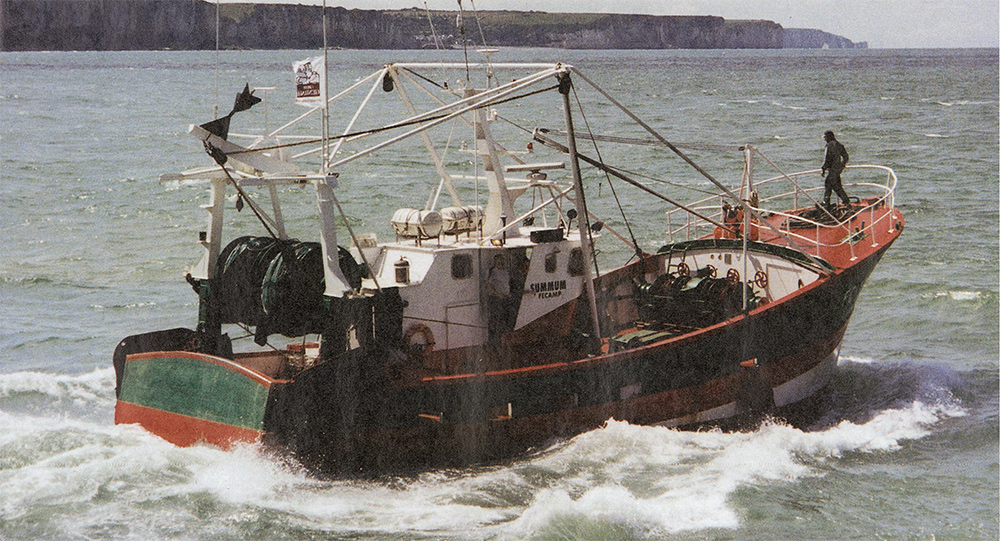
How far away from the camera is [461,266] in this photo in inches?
669

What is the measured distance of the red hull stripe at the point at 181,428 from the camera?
51.5 feet

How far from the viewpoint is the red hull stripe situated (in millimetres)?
15703

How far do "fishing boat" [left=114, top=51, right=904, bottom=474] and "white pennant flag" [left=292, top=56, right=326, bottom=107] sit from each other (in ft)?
0.59

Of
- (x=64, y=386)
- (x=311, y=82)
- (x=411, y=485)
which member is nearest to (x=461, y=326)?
(x=411, y=485)

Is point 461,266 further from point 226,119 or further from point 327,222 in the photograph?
point 226,119

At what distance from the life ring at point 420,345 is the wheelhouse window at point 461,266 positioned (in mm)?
909

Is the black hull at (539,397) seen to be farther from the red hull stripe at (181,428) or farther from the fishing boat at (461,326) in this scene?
the red hull stripe at (181,428)

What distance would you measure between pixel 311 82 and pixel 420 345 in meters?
4.05

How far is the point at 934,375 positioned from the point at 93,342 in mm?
16639

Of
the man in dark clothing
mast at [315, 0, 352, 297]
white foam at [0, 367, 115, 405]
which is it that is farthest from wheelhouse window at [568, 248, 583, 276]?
white foam at [0, 367, 115, 405]

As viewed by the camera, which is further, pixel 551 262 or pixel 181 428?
pixel 551 262

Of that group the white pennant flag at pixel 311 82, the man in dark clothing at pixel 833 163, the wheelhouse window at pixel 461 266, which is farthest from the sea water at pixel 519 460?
the man in dark clothing at pixel 833 163

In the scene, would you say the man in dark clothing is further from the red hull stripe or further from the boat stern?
the red hull stripe

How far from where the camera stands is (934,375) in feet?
70.4
